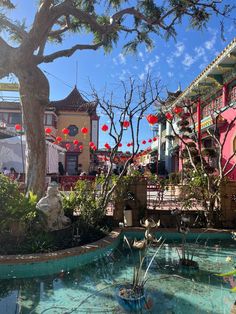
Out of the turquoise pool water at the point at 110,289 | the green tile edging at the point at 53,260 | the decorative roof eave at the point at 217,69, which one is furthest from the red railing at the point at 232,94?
the green tile edging at the point at 53,260

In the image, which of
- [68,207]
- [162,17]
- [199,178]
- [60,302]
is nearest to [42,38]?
[162,17]

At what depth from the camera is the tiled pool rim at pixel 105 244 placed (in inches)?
172

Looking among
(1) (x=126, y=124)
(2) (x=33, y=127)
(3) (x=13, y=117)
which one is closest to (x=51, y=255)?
(2) (x=33, y=127)

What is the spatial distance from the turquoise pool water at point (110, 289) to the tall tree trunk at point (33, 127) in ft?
7.80

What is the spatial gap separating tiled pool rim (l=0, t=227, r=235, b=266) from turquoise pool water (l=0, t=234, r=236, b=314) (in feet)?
0.57

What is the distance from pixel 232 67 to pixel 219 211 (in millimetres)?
8000

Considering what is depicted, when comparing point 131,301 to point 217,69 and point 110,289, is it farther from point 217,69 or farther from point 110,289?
point 217,69

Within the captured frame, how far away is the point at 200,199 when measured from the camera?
7.51 metres

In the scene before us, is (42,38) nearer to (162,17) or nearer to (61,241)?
(162,17)

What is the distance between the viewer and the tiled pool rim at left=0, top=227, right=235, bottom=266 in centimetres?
438

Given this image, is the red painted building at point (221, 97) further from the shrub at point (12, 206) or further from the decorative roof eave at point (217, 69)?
the shrub at point (12, 206)

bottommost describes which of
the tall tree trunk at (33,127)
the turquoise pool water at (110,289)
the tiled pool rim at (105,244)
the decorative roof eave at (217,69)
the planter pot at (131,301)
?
the turquoise pool water at (110,289)

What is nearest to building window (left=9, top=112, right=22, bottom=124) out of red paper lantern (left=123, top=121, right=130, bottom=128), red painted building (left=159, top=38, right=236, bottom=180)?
red painted building (left=159, top=38, right=236, bottom=180)

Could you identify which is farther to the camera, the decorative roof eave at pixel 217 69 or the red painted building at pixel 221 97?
the red painted building at pixel 221 97
